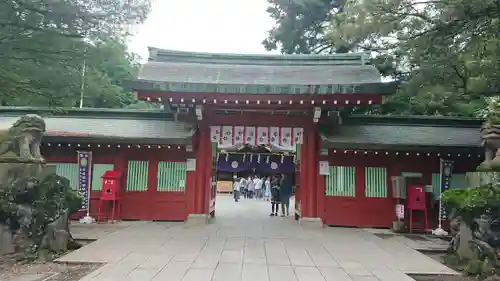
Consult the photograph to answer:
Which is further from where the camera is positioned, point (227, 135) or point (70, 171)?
point (70, 171)

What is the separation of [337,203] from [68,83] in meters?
7.80

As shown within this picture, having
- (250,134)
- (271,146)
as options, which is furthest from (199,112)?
(271,146)

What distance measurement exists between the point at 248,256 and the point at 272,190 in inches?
313

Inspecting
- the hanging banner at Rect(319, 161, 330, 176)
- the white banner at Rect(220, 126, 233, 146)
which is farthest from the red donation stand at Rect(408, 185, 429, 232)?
the white banner at Rect(220, 126, 233, 146)

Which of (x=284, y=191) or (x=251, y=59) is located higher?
(x=251, y=59)

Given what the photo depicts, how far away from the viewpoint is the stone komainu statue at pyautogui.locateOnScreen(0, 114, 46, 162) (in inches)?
309

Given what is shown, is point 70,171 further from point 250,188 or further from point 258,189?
point 250,188

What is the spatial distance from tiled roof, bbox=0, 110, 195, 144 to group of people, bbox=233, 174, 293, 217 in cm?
417

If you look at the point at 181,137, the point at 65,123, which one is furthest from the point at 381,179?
the point at 65,123

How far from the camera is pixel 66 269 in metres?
6.11

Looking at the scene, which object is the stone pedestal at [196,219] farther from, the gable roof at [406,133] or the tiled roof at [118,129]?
the gable roof at [406,133]

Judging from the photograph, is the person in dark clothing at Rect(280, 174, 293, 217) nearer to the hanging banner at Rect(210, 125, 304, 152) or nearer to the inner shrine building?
the inner shrine building

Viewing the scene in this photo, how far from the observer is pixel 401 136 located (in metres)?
12.2

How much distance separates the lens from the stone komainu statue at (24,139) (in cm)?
786
